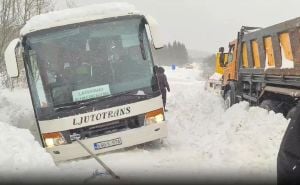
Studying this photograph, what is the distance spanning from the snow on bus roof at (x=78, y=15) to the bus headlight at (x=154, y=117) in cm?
196

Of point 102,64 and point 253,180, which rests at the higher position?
point 102,64

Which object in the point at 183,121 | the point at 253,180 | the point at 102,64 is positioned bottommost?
the point at 183,121

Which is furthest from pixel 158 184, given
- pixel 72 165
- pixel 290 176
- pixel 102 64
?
pixel 290 176

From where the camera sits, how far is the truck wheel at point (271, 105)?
1209cm

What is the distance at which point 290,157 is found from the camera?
2.62 meters

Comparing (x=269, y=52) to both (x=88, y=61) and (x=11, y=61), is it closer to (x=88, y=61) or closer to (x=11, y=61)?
(x=88, y=61)

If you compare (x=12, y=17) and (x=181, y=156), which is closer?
(x=181, y=156)

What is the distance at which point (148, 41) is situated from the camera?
400 inches

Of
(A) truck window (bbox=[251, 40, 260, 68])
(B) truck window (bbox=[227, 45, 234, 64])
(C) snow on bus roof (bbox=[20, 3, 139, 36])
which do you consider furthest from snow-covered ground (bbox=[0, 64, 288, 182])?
(B) truck window (bbox=[227, 45, 234, 64])

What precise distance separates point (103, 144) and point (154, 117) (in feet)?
3.56

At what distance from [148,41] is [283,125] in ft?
10.2

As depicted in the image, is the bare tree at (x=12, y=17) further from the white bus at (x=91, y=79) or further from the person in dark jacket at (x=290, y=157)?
the person in dark jacket at (x=290, y=157)

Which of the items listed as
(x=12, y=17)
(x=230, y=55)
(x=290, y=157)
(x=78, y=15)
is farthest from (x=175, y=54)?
(x=290, y=157)

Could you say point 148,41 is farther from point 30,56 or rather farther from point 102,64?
point 30,56
